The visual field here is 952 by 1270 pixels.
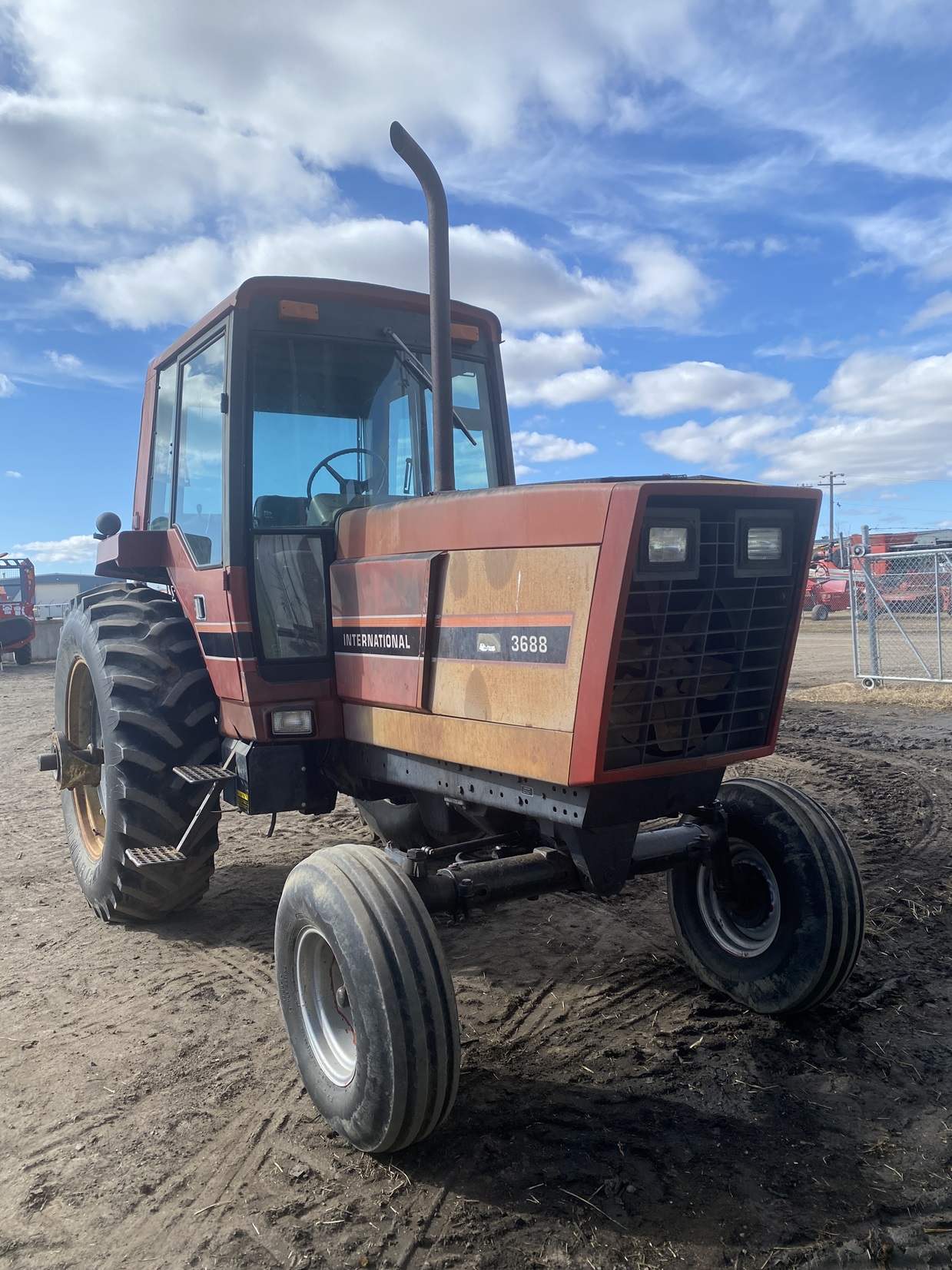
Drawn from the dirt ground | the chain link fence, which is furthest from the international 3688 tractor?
the chain link fence

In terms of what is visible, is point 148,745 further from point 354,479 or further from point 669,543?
point 669,543

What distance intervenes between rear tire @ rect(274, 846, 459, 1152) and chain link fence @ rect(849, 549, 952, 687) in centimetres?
1002

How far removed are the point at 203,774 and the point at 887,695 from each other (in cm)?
→ 1070

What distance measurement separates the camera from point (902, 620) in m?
24.8

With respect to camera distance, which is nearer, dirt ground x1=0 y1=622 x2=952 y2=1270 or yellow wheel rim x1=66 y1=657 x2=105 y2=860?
dirt ground x1=0 y1=622 x2=952 y2=1270

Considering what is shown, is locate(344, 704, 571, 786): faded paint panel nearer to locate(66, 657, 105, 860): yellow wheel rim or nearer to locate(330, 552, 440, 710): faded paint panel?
locate(330, 552, 440, 710): faded paint panel

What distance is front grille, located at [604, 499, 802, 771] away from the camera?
2812mm

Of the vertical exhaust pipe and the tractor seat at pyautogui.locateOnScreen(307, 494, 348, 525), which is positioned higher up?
the vertical exhaust pipe

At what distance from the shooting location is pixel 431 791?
362 cm

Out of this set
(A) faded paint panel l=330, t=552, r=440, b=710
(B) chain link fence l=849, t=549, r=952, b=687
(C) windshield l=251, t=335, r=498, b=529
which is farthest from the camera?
(B) chain link fence l=849, t=549, r=952, b=687

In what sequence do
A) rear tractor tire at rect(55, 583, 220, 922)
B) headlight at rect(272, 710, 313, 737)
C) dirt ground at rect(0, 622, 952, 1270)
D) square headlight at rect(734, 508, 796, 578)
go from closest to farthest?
dirt ground at rect(0, 622, 952, 1270) < square headlight at rect(734, 508, 796, 578) < headlight at rect(272, 710, 313, 737) < rear tractor tire at rect(55, 583, 220, 922)

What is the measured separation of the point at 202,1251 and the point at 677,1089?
1.57m

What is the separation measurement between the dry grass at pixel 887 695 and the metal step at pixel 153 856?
10033mm

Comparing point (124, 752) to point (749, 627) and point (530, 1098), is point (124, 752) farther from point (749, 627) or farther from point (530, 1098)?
point (749, 627)
